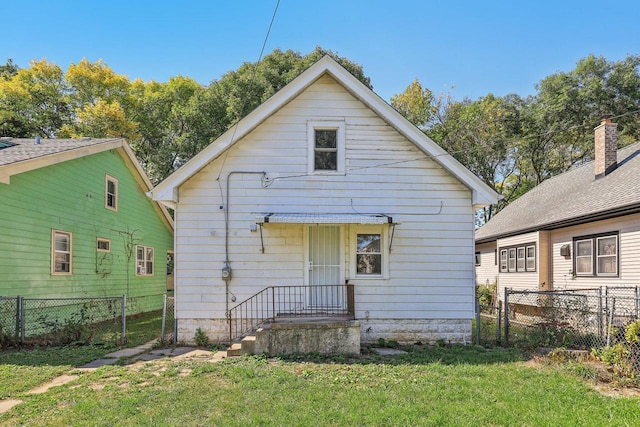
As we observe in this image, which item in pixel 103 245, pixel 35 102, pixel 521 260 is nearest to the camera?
pixel 103 245

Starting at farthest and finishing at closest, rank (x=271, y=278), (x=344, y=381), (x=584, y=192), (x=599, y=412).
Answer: (x=584, y=192), (x=271, y=278), (x=344, y=381), (x=599, y=412)

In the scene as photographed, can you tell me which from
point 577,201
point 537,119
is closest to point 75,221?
point 577,201

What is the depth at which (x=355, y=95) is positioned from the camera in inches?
368

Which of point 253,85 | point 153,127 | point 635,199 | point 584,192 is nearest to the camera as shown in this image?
point 635,199

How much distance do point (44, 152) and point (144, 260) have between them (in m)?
6.63

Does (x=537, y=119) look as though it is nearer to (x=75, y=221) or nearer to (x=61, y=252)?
(x=75, y=221)

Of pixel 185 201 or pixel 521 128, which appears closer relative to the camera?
pixel 185 201

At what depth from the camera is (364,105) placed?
30.9 ft

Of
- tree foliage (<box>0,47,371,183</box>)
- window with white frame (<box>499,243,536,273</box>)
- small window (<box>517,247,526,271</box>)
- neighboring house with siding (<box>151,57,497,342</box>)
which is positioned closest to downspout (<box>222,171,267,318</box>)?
neighboring house with siding (<box>151,57,497,342</box>)

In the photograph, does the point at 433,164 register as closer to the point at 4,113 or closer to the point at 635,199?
the point at 635,199

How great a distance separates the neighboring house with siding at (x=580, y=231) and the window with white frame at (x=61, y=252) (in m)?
14.6

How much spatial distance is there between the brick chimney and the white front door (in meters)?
10.2

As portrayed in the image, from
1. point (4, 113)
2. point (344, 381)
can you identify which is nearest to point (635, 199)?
point (344, 381)

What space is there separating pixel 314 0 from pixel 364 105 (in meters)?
2.70
